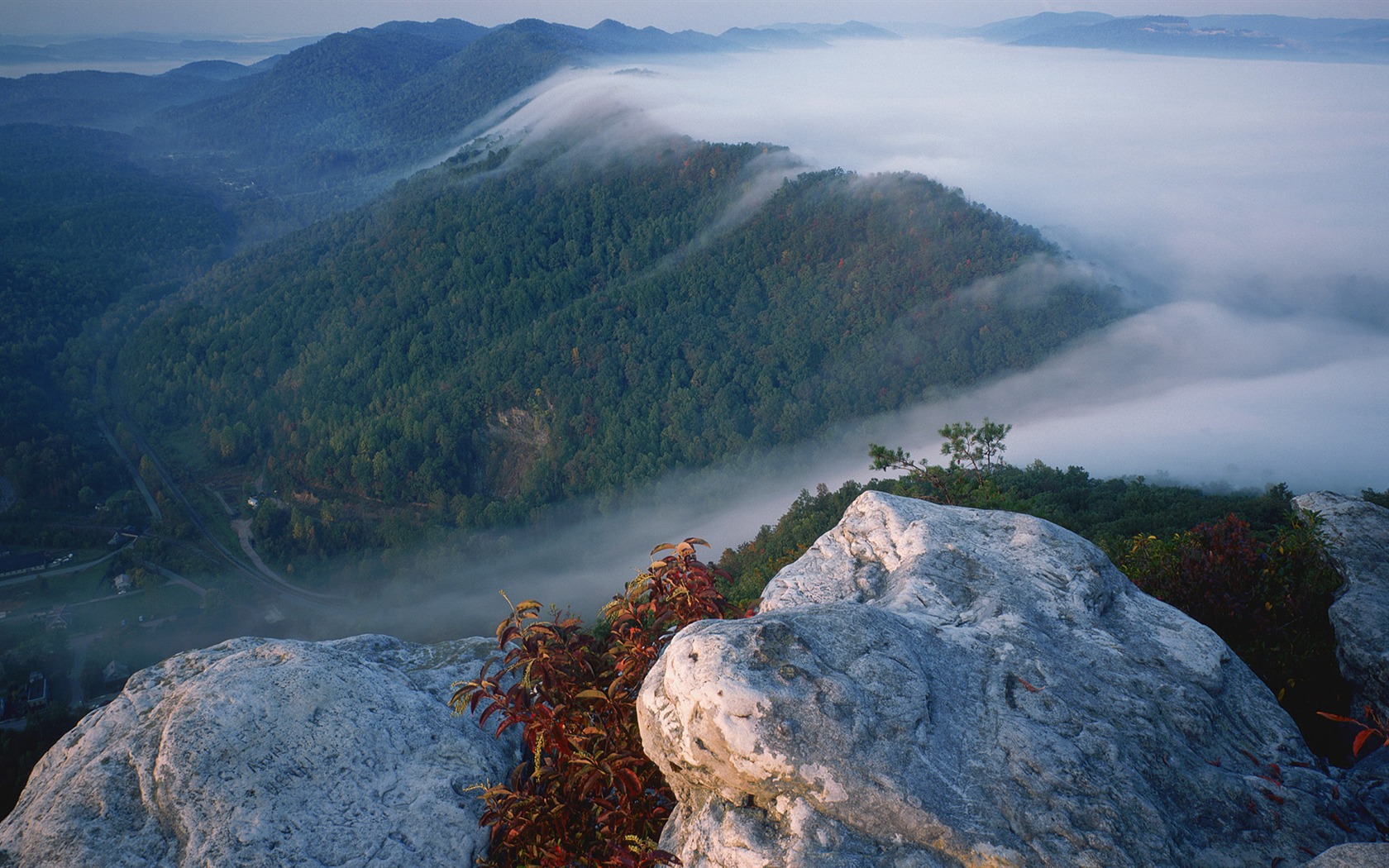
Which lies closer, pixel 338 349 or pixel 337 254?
pixel 338 349

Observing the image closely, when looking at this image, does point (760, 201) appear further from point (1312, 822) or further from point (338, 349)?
point (1312, 822)

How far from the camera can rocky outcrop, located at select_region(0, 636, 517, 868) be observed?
18.6 feet

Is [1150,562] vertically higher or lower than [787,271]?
higher

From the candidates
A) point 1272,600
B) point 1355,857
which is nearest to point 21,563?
point 1272,600

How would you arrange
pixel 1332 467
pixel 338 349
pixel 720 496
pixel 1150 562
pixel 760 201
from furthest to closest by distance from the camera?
pixel 760 201, pixel 338 349, pixel 720 496, pixel 1332 467, pixel 1150 562

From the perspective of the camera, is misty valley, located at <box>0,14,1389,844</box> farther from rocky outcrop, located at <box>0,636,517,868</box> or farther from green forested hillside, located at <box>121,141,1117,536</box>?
rocky outcrop, located at <box>0,636,517,868</box>

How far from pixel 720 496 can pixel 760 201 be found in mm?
55740

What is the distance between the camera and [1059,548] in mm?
7531

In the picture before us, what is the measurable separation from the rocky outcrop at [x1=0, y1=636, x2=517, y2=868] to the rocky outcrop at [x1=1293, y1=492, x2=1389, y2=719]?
834 cm

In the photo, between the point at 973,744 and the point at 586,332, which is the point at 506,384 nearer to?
the point at 586,332

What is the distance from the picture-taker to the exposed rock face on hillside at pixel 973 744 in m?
4.53

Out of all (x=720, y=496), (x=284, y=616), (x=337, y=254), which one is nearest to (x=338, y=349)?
(x=337, y=254)

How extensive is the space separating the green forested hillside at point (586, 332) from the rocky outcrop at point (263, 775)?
2738 inches

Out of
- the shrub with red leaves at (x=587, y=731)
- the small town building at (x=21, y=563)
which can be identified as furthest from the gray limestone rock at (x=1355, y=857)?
the small town building at (x=21, y=563)
